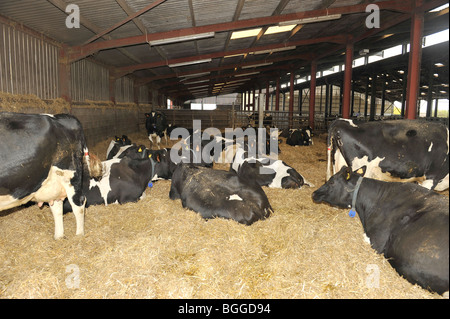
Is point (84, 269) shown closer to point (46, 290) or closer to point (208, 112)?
point (46, 290)

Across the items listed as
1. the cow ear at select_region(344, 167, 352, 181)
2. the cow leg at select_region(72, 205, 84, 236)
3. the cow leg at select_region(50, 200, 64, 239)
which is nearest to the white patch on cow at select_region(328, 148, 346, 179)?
the cow ear at select_region(344, 167, 352, 181)

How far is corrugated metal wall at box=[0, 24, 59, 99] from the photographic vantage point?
7.36 meters

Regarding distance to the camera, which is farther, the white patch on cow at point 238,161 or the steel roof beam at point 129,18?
the white patch on cow at point 238,161

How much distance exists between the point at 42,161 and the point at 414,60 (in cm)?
1032

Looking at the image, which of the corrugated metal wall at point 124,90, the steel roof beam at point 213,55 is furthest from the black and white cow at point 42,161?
the corrugated metal wall at point 124,90

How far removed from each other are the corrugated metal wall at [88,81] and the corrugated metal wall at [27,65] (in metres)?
1.72

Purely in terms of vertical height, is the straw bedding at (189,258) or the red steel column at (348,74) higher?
the red steel column at (348,74)

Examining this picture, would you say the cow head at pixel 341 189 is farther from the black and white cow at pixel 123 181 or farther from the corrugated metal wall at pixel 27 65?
the corrugated metal wall at pixel 27 65

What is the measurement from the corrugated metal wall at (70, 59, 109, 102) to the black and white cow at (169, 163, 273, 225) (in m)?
7.93

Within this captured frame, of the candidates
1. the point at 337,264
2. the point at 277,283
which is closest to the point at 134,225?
the point at 277,283

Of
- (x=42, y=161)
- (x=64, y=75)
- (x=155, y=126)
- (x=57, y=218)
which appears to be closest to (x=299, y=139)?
(x=155, y=126)

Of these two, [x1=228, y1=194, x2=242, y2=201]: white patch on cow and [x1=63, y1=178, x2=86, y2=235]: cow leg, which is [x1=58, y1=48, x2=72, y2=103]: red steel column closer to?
[x1=63, y1=178, x2=86, y2=235]: cow leg

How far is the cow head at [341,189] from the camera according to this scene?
4.43 metres

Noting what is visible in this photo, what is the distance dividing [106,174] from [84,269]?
2800mm
